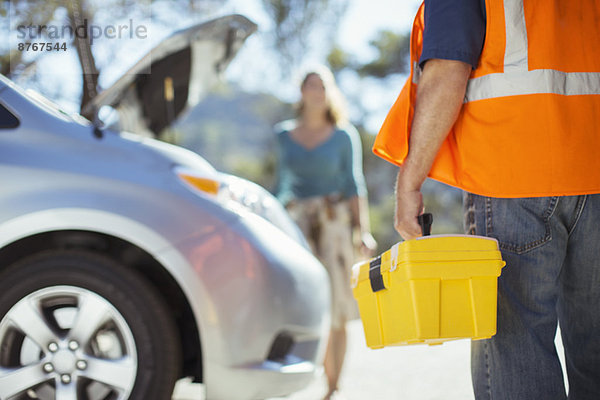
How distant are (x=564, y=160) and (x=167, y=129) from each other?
2.94 meters

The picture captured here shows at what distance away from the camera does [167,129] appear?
4047 mm

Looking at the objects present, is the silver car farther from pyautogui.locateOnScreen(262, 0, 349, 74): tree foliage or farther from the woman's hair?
pyautogui.locateOnScreen(262, 0, 349, 74): tree foliage

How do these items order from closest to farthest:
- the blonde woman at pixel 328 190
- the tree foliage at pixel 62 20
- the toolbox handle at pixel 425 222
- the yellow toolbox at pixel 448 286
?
the yellow toolbox at pixel 448 286, the toolbox handle at pixel 425 222, the blonde woman at pixel 328 190, the tree foliage at pixel 62 20

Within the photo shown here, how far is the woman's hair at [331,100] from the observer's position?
386 cm

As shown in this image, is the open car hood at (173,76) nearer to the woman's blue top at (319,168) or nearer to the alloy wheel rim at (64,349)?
the woman's blue top at (319,168)

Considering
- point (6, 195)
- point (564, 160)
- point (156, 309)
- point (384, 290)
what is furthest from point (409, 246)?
point (6, 195)

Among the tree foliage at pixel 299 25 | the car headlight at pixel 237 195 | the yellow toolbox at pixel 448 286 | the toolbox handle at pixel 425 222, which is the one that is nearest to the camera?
the yellow toolbox at pixel 448 286

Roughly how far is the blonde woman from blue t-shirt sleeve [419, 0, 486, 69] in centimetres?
202

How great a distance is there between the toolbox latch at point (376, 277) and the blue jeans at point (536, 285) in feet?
1.06

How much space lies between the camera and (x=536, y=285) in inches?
64.1

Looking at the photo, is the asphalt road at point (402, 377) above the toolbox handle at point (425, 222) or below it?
below

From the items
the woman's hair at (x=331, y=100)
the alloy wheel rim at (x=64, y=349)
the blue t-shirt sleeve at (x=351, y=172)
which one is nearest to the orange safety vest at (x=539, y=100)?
the alloy wheel rim at (x=64, y=349)

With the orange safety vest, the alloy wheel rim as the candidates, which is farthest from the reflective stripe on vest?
the alloy wheel rim

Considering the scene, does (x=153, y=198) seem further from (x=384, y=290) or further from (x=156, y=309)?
(x=384, y=290)
